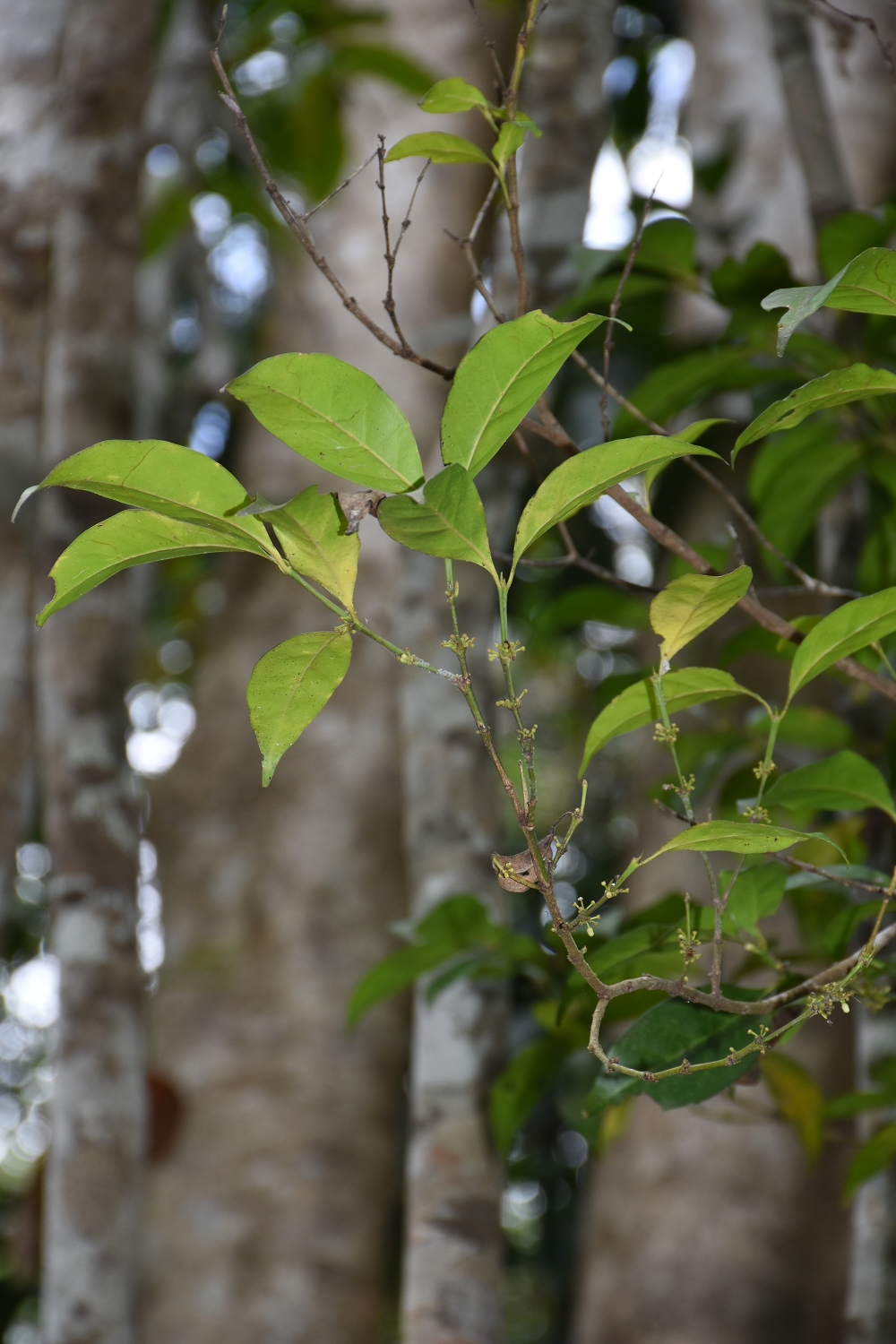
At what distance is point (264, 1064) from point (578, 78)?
4.61ft

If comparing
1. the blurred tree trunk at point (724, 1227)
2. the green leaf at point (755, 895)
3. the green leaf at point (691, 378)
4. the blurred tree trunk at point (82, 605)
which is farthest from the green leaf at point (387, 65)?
the green leaf at point (755, 895)

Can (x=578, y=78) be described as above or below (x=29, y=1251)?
above

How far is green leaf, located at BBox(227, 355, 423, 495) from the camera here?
46 cm

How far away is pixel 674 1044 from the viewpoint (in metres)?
0.62

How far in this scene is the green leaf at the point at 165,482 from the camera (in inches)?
18.1

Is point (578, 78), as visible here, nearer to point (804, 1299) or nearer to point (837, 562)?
point (837, 562)

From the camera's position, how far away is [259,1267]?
132 centimetres

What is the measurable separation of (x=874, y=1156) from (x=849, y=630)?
0.46 meters

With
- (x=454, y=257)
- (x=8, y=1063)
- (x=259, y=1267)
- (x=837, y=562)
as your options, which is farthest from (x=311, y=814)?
(x=8, y=1063)

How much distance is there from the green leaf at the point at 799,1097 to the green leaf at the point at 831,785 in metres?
0.30

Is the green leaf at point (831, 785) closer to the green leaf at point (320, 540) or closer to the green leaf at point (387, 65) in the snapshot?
the green leaf at point (320, 540)

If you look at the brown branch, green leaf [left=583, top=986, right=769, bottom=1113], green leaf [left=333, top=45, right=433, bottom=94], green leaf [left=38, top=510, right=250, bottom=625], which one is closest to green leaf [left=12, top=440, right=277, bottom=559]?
green leaf [left=38, top=510, right=250, bottom=625]

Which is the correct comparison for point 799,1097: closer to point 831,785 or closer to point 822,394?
point 831,785

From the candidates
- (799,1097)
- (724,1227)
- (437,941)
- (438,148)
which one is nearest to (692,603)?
(438,148)
